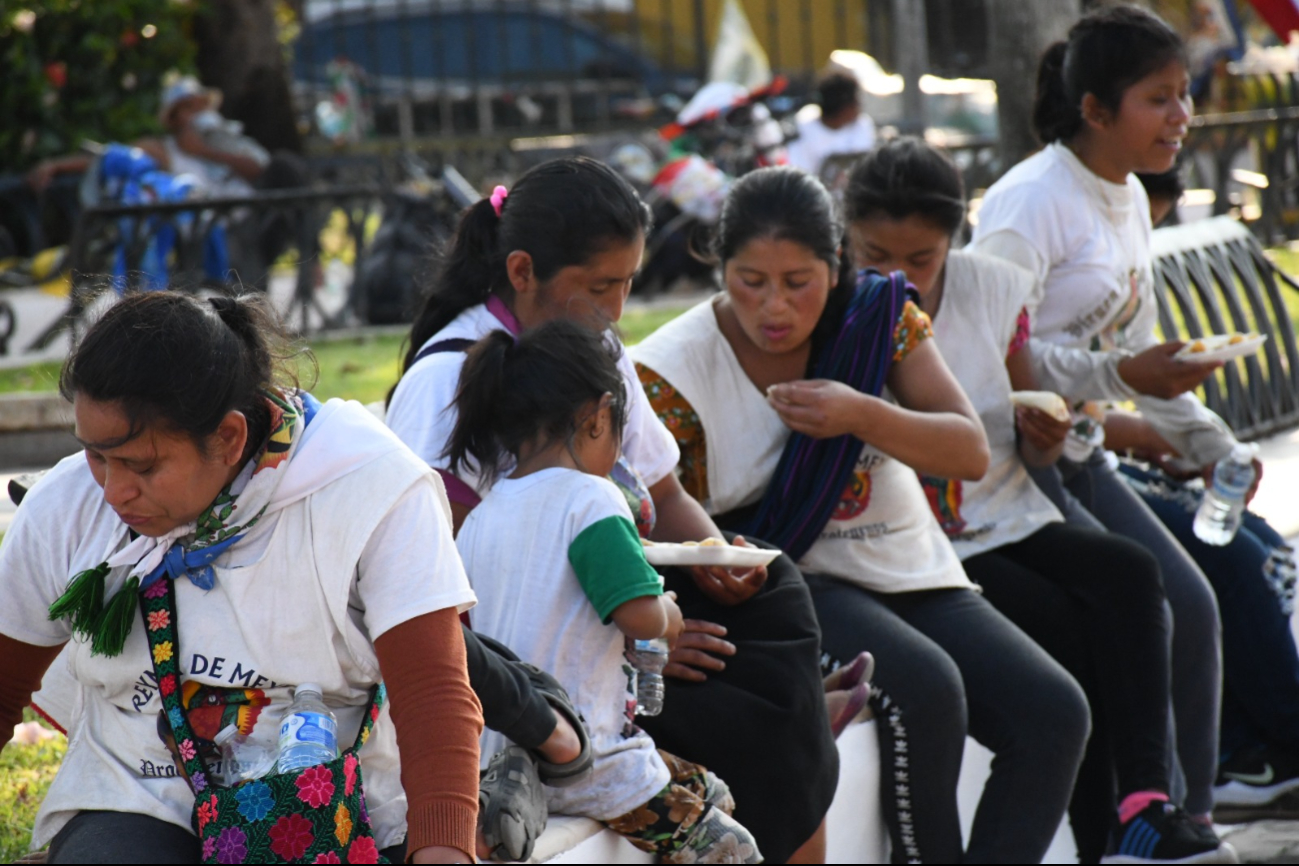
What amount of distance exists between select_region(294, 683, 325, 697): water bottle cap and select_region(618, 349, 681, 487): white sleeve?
3.21ft

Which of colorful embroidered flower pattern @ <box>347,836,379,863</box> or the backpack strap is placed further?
the backpack strap

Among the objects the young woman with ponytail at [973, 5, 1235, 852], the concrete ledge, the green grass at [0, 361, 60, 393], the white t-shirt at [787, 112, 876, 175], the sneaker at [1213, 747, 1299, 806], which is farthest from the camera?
the white t-shirt at [787, 112, 876, 175]

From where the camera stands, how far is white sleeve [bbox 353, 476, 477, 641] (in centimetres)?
207

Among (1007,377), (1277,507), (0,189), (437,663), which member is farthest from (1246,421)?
(0,189)

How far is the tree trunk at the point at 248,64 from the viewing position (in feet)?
46.2

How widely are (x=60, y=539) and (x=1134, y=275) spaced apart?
3007 millimetres

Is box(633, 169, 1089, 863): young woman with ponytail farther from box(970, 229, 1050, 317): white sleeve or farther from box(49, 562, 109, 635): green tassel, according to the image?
box(49, 562, 109, 635): green tassel

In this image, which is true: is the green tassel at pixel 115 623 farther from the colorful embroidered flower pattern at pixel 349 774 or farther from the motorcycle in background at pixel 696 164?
the motorcycle in background at pixel 696 164

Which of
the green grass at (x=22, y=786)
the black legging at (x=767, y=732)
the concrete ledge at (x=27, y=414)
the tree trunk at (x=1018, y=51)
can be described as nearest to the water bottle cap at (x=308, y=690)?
the black legging at (x=767, y=732)

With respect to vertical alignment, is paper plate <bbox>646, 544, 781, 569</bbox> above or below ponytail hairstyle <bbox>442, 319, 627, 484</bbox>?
below

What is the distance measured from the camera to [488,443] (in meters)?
2.72

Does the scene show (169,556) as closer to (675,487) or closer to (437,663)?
(437,663)

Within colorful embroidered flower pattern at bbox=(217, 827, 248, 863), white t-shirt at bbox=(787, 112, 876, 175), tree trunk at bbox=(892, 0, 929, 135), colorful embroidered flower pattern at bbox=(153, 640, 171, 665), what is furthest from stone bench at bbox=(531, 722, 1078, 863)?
tree trunk at bbox=(892, 0, 929, 135)

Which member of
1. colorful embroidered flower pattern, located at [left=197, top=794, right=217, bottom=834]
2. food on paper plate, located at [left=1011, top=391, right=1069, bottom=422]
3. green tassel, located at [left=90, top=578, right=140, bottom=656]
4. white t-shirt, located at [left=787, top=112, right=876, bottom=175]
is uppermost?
green tassel, located at [left=90, top=578, right=140, bottom=656]
